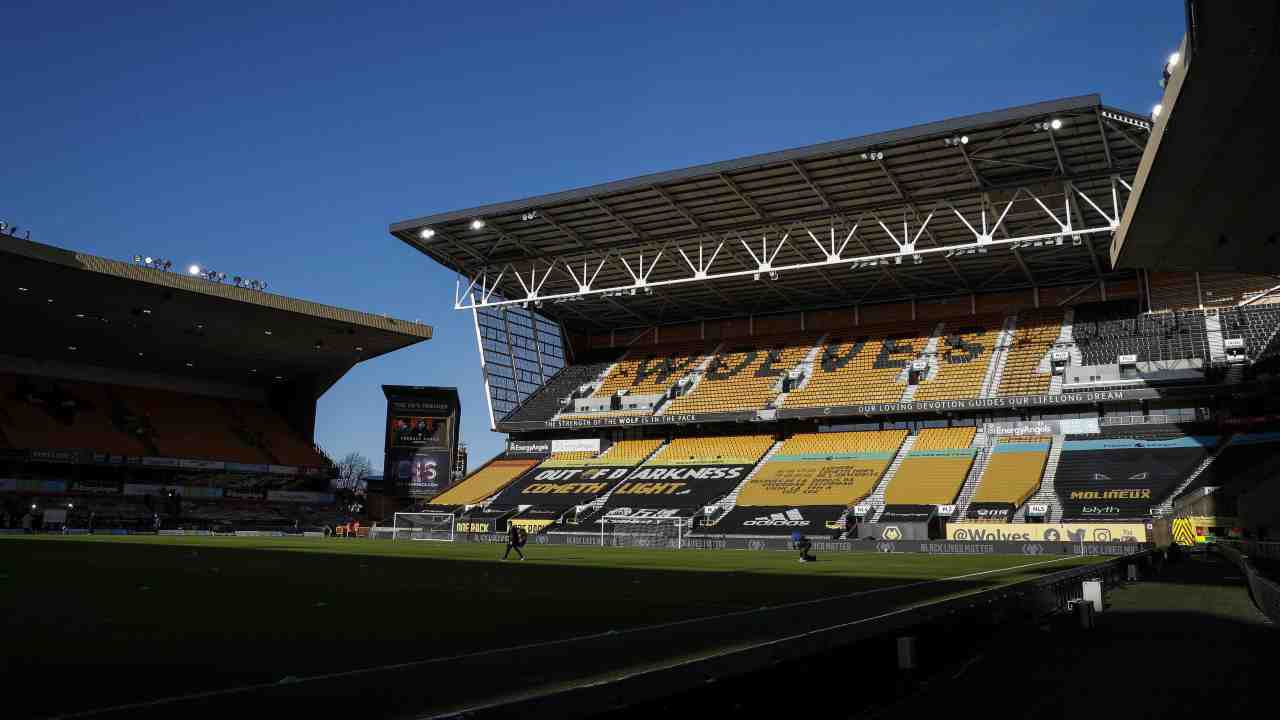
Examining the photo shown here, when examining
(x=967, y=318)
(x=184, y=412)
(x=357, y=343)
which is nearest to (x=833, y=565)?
(x=967, y=318)

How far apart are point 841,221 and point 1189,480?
1939cm

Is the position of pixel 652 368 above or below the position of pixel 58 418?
above

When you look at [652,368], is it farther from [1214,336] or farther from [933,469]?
[1214,336]

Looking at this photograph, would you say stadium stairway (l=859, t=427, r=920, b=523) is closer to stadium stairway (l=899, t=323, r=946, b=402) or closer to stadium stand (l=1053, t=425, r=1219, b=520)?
stadium stairway (l=899, t=323, r=946, b=402)

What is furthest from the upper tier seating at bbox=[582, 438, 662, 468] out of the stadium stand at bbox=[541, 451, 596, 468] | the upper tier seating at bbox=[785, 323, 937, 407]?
the upper tier seating at bbox=[785, 323, 937, 407]

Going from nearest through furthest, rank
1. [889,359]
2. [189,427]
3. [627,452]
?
[889,359] → [627,452] → [189,427]

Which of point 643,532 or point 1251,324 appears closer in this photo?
point 643,532

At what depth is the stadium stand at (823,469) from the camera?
4650 cm

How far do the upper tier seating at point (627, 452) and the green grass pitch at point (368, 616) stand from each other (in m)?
35.1

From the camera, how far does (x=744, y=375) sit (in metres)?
59.8

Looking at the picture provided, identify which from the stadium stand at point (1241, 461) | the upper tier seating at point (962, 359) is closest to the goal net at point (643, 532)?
the upper tier seating at point (962, 359)

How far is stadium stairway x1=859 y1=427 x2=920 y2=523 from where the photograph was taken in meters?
43.6

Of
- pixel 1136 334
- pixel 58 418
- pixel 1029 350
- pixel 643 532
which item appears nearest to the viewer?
pixel 643 532

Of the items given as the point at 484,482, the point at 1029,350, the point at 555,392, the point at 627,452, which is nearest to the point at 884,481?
the point at 1029,350
